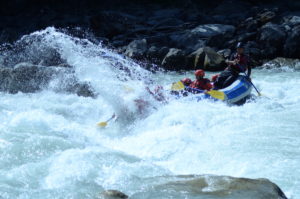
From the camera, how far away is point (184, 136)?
7.57m

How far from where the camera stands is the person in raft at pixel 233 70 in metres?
10.3

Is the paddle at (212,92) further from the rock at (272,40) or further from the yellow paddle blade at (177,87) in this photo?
the rock at (272,40)

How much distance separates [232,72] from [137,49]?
6217 millimetres

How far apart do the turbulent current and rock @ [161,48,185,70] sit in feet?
11.5

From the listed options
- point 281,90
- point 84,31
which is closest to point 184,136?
point 281,90

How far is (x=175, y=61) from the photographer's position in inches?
585

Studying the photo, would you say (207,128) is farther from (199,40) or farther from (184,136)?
(199,40)

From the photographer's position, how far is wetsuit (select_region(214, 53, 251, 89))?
1034cm

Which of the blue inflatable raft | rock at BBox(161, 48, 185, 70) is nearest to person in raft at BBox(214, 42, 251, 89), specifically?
the blue inflatable raft

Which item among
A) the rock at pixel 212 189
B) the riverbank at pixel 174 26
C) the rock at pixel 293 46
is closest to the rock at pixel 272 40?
the riverbank at pixel 174 26

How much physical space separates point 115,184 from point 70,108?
181 inches

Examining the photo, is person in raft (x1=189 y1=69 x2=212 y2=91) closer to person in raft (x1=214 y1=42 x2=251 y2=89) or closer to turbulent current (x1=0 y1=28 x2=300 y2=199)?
person in raft (x1=214 y1=42 x2=251 y2=89)

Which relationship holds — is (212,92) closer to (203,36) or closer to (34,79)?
(34,79)

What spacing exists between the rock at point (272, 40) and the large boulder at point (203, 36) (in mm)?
1426
